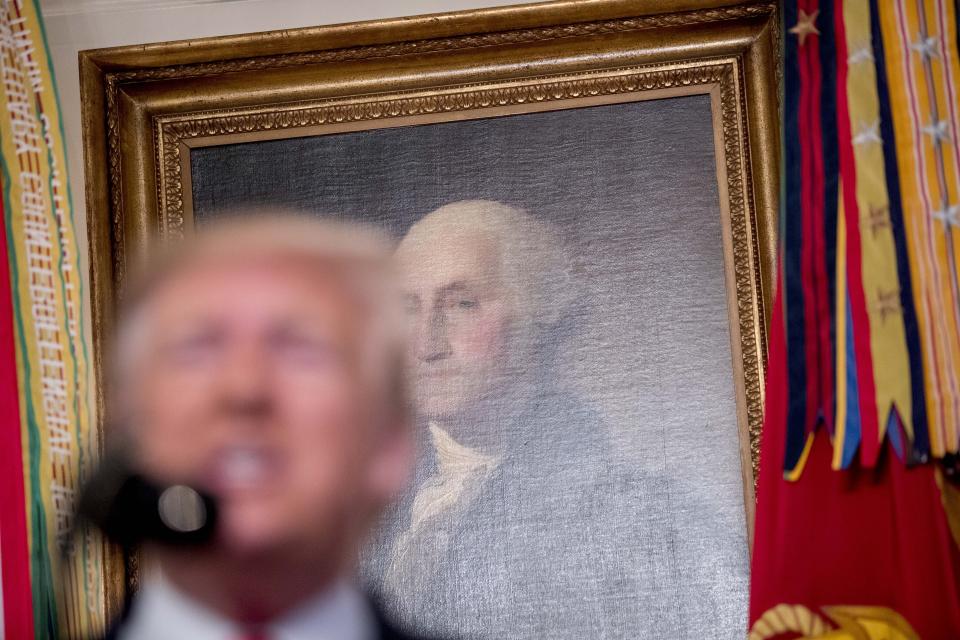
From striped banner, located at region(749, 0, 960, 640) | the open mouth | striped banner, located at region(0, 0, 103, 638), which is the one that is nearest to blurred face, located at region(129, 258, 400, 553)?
the open mouth

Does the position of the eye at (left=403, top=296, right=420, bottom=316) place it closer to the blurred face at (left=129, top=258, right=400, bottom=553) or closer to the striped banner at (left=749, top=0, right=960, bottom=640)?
the striped banner at (left=749, top=0, right=960, bottom=640)

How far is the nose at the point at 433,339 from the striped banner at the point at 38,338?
2.56ft

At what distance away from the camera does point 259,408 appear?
2.69ft

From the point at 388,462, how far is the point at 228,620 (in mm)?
168

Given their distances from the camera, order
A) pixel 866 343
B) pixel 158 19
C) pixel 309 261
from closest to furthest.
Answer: pixel 309 261 → pixel 866 343 → pixel 158 19

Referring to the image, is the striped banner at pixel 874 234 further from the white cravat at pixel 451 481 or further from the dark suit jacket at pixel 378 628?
the dark suit jacket at pixel 378 628

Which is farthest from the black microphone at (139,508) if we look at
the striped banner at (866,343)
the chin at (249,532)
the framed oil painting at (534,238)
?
the framed oil painting at (534,238)

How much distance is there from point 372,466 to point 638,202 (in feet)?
4.93

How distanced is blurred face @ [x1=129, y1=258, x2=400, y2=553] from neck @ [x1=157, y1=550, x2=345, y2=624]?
2cm

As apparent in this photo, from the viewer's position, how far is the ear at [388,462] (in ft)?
2.79

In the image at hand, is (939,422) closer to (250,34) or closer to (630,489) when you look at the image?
(630,489)

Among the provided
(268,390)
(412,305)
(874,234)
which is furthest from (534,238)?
(268,390)

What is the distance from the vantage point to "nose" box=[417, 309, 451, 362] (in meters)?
2.20

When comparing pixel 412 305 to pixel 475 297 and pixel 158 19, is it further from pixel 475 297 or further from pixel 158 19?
pixel 158 19
